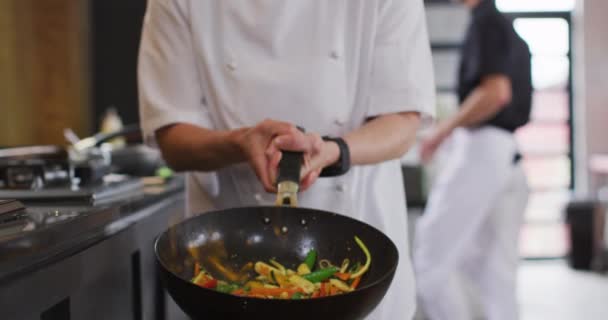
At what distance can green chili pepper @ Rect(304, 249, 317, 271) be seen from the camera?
3.04ft

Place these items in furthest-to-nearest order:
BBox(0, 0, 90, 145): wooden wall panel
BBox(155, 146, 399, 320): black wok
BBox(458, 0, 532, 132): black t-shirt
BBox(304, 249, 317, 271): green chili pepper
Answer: BBox(0, 0, 90, 145): wooden wall panel
BBox(458, 0, 532, 132): black t-shirt
BBox(304, 249, 317, 271): green chili pepper
BBox(155, 146, 399, 320): black wok

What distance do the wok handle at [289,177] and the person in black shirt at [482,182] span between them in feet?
6.42

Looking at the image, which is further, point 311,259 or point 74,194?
point 74,194

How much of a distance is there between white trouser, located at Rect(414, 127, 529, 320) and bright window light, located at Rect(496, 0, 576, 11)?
2.51 metres

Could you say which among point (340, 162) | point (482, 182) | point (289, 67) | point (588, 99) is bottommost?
point (482, 182)

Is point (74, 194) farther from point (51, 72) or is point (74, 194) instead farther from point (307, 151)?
point (51, 72)

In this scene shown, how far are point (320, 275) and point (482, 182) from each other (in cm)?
206

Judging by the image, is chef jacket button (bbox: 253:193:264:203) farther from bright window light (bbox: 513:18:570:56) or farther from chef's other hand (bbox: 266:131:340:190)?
bright window light (bbox: 513:18:570:56)

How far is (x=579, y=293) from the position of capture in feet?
13.0

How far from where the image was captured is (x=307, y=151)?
0.89 meters

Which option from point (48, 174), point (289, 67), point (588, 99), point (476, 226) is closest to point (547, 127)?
point (588, 99)

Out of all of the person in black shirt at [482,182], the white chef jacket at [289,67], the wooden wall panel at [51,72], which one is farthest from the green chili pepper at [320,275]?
the wooden wall panel at [51,72]

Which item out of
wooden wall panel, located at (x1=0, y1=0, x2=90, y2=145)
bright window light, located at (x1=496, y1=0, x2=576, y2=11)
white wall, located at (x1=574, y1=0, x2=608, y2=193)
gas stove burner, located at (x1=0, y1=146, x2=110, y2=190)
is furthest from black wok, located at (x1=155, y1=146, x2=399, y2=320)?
bright window light, located at (x1=496, y1=0, x2=576, y2=11)

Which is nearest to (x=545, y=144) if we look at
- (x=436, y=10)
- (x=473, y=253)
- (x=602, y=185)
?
(x=602, y=185)
